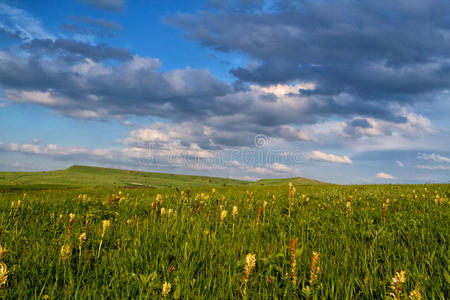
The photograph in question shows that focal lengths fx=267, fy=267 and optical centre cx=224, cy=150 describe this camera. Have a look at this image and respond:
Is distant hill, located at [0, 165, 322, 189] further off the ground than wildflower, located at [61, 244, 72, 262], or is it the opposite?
wildflower, located at [61, 244, 72, 262]

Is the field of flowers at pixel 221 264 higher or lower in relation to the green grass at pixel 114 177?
higher

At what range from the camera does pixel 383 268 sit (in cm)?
405

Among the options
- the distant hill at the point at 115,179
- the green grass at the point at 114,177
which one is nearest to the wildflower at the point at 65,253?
the distant hill at the point at 115,179

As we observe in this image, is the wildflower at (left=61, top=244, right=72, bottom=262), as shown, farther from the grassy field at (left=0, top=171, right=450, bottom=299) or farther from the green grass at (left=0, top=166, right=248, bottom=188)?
the green grass at (left=0, top=166, right=248, bottom=188)

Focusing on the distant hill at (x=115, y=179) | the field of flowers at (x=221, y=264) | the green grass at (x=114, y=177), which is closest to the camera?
the field of flowers at (x=221, y=264)

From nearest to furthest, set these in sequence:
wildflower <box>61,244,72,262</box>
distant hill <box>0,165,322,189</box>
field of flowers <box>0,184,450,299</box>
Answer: field of flowers <box>0,184,450,299</box> → wildflower <box>61,244,72,262</box> → distant hill <box>0,165,322,189</box>

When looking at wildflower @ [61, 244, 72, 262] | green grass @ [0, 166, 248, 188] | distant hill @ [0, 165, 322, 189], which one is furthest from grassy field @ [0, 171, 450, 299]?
green grass @ [0, 166, 248, 188]

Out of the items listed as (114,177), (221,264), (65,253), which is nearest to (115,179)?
(114,177)

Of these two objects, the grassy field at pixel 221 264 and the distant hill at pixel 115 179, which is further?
the distant hill at pixel 115 179

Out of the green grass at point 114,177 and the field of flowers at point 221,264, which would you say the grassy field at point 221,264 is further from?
the green grass at point 114,177

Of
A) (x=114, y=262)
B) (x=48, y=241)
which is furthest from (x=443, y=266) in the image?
(x=48, y=241)

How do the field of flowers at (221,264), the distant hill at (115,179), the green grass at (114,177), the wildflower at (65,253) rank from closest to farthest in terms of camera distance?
the field of flowers at (221,264), the wildflower at (65,253), the distant hill at (115,179), the green grass at (114,177)

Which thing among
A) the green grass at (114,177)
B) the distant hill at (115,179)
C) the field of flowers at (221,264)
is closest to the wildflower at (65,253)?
the field of flowers at (221,264)

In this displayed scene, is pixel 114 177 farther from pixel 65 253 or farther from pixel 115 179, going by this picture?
pixel 65 253
